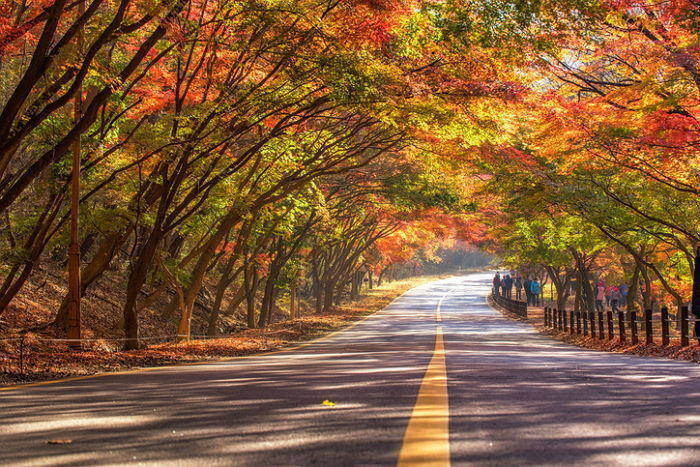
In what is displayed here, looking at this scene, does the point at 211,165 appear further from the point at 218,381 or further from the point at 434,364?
the point at 218,381

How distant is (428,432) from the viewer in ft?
15.5

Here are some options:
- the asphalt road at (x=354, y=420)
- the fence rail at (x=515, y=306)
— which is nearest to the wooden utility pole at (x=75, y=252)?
the asphalt road at (x=354, y=420)

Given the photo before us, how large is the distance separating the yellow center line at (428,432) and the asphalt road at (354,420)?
0.02m

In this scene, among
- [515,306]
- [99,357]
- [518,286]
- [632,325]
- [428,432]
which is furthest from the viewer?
[518,286]

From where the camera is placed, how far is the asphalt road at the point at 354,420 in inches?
163

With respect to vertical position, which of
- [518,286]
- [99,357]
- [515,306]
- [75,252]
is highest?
[75,252]

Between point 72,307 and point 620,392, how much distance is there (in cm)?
1072

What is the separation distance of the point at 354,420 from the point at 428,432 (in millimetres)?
693

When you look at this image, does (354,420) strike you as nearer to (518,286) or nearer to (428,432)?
(428,432)

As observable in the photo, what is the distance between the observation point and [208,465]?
12.9 ft

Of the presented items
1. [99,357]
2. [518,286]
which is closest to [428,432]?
[99,357]

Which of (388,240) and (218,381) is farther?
(388,240)

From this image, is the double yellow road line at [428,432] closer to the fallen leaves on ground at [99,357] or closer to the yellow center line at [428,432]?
the yellow center line at [428,432]

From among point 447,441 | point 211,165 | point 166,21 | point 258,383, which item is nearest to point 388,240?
point 211,165
